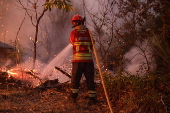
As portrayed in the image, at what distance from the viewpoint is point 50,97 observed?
4.69m

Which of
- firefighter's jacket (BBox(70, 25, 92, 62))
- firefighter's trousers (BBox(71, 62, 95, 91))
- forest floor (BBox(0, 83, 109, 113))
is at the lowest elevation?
forest floor (BBox(0, 83, 109, 113))

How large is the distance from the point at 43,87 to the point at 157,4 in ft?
17.3

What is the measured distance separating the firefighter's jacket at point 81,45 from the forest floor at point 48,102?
1014 mm

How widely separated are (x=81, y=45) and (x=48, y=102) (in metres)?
1.55

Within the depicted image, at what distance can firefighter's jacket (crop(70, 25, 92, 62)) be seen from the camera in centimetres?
407

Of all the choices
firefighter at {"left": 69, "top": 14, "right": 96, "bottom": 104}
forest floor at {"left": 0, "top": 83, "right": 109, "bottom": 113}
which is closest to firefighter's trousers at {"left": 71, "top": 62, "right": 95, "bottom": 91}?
firefighter at {"left": 69, "top": 14, "right": 96, "bottom": 104}

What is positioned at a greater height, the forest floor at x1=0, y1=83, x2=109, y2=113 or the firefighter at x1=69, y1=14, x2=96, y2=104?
the firefighter at x1=69, y1=14, x2=96, y2=104

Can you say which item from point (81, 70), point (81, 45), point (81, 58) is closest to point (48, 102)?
point (81, 70)

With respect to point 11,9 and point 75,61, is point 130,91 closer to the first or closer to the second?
point 75,61

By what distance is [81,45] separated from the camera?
13.4 ft

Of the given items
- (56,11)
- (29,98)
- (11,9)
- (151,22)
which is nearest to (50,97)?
(29,98)

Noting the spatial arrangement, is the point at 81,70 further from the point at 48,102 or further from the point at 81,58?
A: the point at 48,102

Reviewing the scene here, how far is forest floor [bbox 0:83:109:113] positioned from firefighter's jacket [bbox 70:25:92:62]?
1.01 meters

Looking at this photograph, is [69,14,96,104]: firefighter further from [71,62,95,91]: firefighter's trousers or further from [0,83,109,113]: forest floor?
[0,83,109,113]: forest floor
